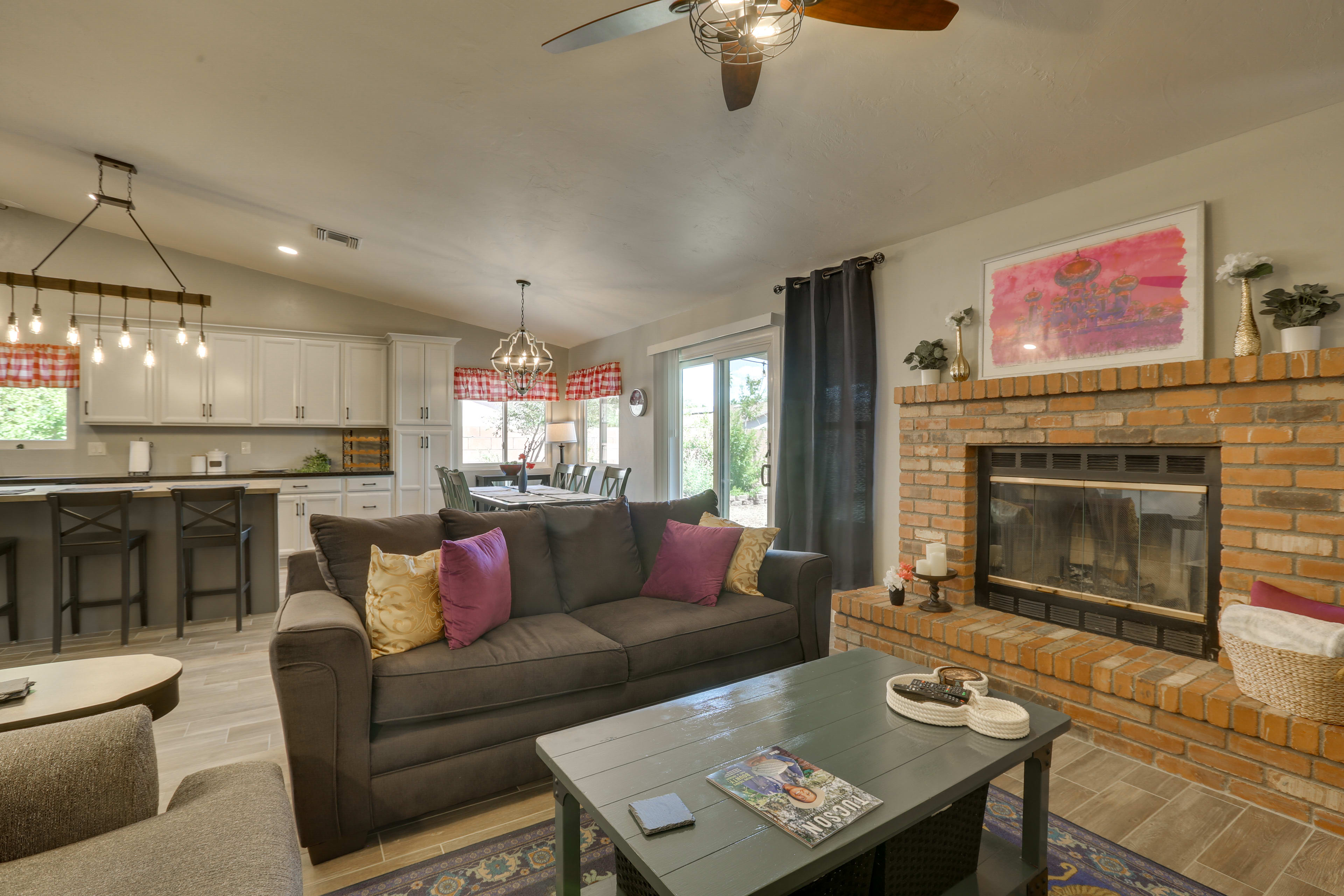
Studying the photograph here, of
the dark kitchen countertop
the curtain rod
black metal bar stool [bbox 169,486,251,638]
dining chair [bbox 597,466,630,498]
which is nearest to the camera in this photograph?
black metal bar stool [bbox 169,486,251,638]

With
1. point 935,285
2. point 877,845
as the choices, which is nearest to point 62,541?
point 877,845

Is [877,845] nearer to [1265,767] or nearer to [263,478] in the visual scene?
[1265,767]

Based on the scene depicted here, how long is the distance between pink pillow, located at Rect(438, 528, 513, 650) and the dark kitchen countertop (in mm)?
4710

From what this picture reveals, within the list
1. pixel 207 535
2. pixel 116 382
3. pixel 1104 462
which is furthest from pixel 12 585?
pixel 1104 462

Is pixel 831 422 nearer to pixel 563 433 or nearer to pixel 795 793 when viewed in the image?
pixel 795 793

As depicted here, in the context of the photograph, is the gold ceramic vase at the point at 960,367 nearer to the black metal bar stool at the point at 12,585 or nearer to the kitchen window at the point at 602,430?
the kitchen window at the point at 602,430

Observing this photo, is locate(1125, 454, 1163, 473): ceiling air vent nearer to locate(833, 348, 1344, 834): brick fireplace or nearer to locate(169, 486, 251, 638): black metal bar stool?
locate(833, 348, 1344, 834): brick fireplace

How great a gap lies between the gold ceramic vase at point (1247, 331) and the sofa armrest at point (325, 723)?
3241mm

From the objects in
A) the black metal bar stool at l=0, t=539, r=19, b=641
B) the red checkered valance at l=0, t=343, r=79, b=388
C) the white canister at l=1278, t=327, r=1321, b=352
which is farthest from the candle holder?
the red checkered valance at l=0, t=343, r=79, b=388

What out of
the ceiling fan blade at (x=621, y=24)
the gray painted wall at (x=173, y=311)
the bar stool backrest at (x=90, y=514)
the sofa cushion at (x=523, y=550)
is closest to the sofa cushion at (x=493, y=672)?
the sofa cushion at (x=523, y=550)

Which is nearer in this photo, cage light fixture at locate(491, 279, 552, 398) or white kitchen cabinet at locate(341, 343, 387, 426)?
cage light fixture at locate(491, 279, 552, 398)

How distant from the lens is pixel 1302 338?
2.17 m

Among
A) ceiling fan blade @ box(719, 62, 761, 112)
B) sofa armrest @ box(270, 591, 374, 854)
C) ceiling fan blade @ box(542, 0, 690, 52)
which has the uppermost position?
ceiling fan blade @ box(719, 62, 761, 112)

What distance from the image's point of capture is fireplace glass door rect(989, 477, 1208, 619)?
2562 mm
